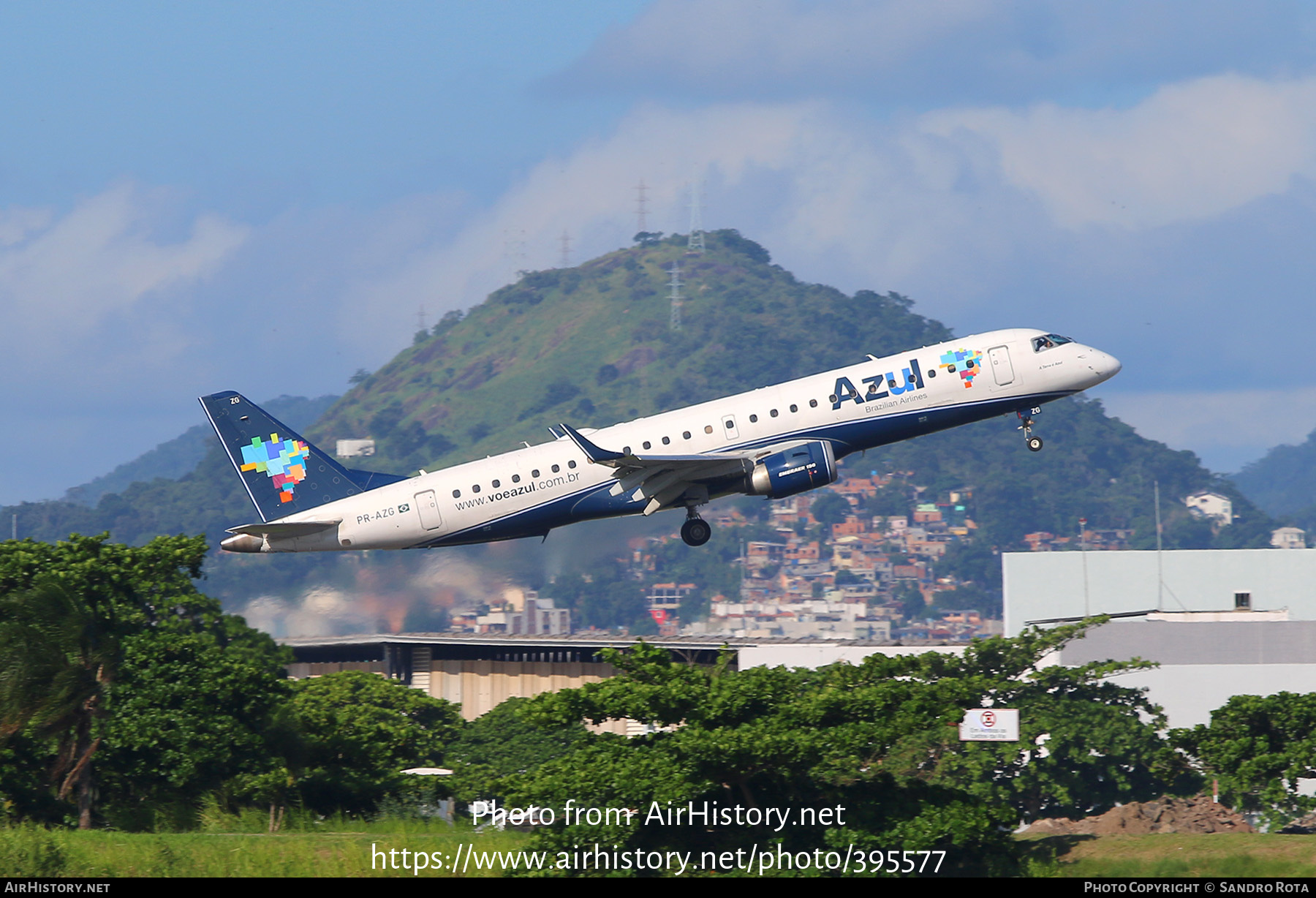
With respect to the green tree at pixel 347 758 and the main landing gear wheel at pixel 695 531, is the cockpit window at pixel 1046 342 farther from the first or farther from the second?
the green tree at pixel 347 758

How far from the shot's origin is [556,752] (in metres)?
69.5

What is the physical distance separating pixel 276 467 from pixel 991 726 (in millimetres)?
28767

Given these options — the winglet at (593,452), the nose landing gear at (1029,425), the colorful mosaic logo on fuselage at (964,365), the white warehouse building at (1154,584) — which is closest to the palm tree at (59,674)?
the winglet at (593,452)

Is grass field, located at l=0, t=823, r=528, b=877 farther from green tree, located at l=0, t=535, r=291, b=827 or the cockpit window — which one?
the cockpit window

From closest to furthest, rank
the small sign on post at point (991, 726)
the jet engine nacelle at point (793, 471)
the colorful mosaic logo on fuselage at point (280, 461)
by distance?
the jet engine nacelle at point (793, 471)
the colorful mosaic logo on fuselage at point (280, 461)
the small sign on post at point (991, 726)

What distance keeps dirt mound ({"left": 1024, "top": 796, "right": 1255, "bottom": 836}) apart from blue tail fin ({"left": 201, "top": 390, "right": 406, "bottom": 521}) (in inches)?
1041

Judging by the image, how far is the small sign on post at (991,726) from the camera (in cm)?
5719

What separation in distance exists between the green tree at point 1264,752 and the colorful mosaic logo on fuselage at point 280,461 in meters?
35.2

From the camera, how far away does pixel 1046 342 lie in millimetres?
50844

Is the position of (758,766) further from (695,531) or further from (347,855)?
(695,531)

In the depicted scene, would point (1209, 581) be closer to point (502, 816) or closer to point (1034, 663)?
point (1034, 663)

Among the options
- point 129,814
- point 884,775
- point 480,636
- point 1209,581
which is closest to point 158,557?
point 129,814

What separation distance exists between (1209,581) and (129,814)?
97.2 metres
